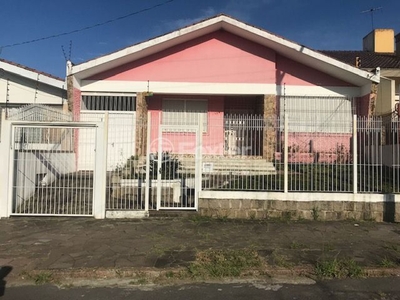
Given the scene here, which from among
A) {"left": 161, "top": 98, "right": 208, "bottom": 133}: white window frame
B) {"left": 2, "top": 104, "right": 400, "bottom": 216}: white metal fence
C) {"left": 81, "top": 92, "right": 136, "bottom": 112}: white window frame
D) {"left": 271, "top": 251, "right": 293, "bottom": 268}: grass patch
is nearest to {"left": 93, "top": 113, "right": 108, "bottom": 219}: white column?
{"left": 2, "top": 104, "right": 400, "bottom": 216}: white metal fence

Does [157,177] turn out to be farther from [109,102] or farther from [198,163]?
[109,102]

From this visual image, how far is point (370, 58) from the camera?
19.6m

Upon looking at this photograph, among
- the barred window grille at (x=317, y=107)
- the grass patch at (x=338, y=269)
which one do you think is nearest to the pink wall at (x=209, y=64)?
the barred window grille at (x=317, y=107)

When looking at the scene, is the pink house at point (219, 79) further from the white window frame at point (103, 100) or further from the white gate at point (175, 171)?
the white gate at point (175, 171)

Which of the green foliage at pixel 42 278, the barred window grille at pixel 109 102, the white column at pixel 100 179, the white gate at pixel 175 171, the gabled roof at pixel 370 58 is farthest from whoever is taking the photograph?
the gabled roof at pixel 370 58

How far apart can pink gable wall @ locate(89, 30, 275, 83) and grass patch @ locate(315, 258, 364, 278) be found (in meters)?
9.72

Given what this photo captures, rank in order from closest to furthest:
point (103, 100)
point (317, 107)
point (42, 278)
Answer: point (42, 278), point (103, 100), point (317, 107)

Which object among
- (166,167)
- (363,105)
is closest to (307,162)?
(166,167)

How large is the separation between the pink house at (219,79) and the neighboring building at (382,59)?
1.05 metres

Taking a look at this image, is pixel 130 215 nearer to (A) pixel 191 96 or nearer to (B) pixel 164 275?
(B) pixel 164 275

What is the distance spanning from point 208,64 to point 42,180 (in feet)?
25.4

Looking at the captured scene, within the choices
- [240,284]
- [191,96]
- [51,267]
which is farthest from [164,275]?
[191,96]

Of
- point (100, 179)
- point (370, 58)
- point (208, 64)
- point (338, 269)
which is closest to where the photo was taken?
point (338, 269)

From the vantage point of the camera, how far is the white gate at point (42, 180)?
851 cm
